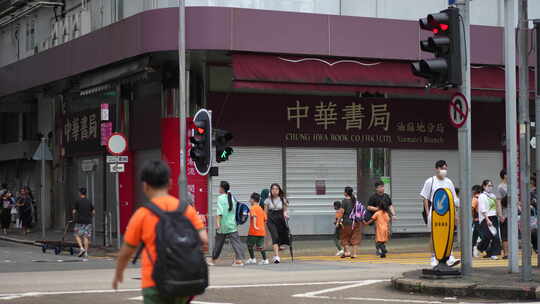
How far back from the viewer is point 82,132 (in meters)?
35.1

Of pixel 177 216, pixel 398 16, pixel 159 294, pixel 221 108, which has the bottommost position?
pixel 159 294

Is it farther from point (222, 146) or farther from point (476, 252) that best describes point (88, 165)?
Answer: point (476, 252)

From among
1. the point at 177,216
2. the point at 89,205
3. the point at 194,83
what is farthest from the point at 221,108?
the point at 177,216

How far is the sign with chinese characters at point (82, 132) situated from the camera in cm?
3375

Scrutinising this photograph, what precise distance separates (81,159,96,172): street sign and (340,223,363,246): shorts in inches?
498

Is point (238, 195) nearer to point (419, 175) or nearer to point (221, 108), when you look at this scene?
point (221, 108)

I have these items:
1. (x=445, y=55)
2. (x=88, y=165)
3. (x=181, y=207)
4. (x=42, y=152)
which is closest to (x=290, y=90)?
(x=42, y=152)

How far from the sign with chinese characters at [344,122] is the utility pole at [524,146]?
47.5 feet

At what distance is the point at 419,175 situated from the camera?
3080 centimetres

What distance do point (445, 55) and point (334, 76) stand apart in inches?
539

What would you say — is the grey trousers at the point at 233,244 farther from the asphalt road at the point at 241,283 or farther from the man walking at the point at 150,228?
the man walking at the point at 150,228

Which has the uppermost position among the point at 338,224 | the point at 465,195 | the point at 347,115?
the point at 347,115

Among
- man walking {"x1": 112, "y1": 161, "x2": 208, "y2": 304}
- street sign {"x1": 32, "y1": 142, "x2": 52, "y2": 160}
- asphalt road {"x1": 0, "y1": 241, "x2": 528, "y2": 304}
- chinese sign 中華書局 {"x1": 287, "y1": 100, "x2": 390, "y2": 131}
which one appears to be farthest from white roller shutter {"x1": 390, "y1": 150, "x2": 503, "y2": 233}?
man walking {"x1": 112, "y1": 161, "x2": 208, "y2": 304}

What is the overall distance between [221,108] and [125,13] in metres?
4.20
